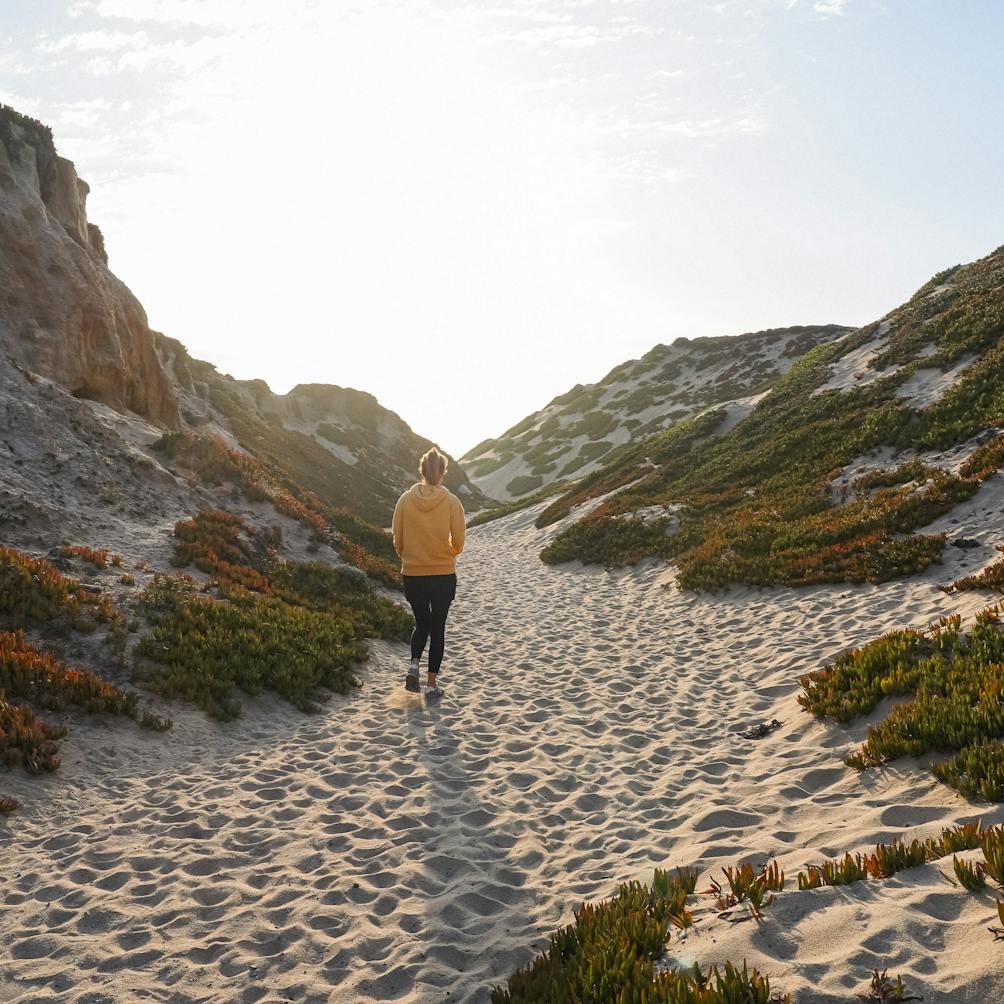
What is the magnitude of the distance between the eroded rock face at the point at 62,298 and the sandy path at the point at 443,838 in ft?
50.3

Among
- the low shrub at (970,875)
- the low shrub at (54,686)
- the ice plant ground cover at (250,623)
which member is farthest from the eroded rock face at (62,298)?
the low shrub at (970,875)

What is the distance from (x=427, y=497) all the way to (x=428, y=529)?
46 centimetres

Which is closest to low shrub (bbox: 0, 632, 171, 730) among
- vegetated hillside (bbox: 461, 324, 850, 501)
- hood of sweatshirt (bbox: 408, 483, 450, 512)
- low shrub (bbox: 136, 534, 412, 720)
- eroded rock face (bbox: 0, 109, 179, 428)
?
low shrub (bbox: 136, 534, 412, 720)

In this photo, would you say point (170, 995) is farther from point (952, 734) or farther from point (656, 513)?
point (656, 513)

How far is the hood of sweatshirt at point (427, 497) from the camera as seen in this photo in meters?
9.41

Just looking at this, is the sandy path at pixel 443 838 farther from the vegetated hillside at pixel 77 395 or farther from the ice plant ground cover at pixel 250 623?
the vegetated hillside at pixel 77 395

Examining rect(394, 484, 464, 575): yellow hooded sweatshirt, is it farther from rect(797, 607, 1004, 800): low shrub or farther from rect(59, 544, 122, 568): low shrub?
rect(59, 544, 122, 568): low shrub

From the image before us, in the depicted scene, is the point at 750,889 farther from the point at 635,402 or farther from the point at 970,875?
the point at 635,402

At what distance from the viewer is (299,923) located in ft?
15.7

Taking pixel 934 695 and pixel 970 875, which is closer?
pixel 970 875

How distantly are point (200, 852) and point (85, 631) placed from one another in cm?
505

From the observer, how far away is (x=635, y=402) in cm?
8181

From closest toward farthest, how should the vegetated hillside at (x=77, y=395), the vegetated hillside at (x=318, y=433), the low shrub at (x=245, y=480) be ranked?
the vegetated hillside at (x=77, y=395)
the low shrub at (x=245, y=480)
the vegetated hillside at (x=318, y=433)

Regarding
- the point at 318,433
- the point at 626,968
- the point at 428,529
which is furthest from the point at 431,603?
the point at 318,433
